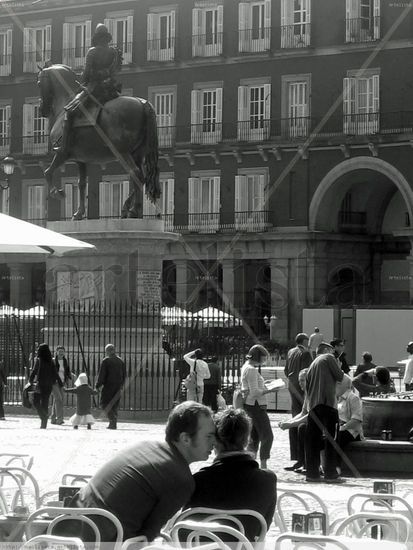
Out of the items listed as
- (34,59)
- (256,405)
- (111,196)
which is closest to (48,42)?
(34,59)

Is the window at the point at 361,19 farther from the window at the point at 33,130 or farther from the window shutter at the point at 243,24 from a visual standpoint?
the window at the point at 33,130

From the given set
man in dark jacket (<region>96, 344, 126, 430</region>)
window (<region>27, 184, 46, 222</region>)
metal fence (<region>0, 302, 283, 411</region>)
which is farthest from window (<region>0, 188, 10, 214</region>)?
man in dark jacket (<region>96, 344, 126, 430</region>)

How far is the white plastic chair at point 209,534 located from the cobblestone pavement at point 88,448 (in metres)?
3.40

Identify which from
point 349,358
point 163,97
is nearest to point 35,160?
point 163,97

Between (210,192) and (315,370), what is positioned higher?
(210,192)

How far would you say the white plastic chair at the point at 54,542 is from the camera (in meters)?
6.74

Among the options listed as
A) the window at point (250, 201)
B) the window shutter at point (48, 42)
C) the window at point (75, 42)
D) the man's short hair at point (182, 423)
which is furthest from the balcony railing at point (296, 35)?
the man's short hair at point (182, 423)

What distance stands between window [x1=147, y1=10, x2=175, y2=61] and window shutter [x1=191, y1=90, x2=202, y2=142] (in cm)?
206

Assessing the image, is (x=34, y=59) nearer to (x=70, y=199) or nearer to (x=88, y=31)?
(x=88, y=31)

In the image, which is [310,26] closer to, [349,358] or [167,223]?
[167,223]

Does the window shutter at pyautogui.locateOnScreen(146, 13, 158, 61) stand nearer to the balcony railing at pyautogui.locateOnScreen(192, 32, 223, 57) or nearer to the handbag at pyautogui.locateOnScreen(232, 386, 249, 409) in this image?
the balcony railing at pyautogui.locateOnScreen(192, 32, 223, 57)

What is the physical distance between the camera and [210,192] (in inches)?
2319

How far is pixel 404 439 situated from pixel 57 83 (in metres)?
12.7

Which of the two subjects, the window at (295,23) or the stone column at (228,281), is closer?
the window at (295,23)
